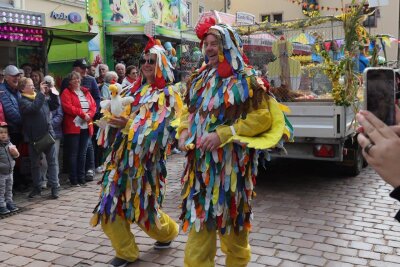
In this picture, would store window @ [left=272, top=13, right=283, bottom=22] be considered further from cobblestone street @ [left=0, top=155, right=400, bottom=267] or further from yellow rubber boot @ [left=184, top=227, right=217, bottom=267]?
yellow rubber boot @ [left=184, top=227, right=217, bottom=267]

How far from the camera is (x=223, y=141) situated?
2.89m

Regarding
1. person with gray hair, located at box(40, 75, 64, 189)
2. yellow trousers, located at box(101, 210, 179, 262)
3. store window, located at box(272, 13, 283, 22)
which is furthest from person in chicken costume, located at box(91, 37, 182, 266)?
store window, located at box(272, 13, 283, 22)

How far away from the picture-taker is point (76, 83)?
6684 mm

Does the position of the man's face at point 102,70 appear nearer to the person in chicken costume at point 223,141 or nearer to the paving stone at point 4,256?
the paving stone at point 4,256

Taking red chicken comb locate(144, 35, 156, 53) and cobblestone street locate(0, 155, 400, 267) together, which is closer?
red chicken comb locate(144, 35, 156, 53)

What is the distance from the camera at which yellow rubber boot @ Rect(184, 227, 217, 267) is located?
2930mm

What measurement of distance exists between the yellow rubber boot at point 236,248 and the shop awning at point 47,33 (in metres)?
5.77

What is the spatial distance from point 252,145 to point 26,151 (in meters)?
4.57

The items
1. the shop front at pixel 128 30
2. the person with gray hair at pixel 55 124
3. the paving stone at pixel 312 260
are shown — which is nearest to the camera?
the paving stone at pixel 312 260

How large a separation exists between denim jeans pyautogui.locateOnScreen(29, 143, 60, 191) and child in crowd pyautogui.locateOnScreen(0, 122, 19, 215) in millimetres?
647

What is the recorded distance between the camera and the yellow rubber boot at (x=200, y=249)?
2930 mm

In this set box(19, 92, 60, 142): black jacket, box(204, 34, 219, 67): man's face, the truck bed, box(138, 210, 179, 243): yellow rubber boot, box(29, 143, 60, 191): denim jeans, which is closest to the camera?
box(204, 34, 219, 67): man's face

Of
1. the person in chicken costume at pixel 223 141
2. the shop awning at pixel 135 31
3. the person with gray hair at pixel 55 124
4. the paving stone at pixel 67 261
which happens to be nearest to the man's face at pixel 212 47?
the person in chicken costume at pixel 223 141

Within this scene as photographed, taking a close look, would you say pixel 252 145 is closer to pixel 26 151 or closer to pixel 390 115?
pixel 390 115
